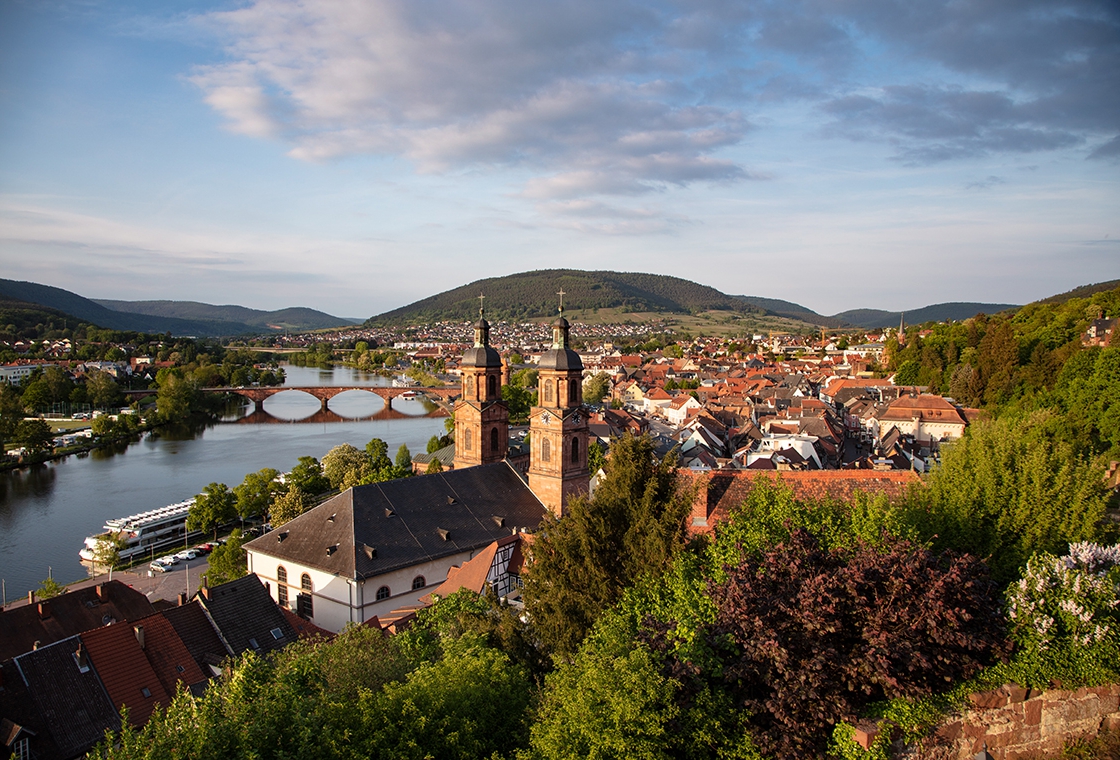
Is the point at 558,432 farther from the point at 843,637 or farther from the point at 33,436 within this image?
the point at 33,436

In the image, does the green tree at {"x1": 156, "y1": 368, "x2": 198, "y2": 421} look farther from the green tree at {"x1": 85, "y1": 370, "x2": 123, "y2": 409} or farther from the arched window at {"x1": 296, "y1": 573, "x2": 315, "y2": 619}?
the arched window at {"x1": 296, "y1": 573, "x2": 315, "y2": 619}

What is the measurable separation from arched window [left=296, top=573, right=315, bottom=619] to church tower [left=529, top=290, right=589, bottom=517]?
7720 millimetres

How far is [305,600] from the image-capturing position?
20.2 meters

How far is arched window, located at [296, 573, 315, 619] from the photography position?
20.1 meters

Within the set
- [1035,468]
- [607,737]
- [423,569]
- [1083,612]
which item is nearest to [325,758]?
[607,737]

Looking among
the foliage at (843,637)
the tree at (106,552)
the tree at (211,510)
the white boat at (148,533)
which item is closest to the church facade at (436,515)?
the tree at (106,552)

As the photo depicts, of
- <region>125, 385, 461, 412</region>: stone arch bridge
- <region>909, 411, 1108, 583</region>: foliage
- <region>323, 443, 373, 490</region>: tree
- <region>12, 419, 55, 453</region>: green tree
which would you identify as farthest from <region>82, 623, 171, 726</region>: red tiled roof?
<region>125, 385, 461, 412</region>: stone arch bridge

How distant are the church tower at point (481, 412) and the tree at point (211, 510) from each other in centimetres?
1189

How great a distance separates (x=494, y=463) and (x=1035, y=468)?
16.6 m

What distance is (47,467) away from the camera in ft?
159

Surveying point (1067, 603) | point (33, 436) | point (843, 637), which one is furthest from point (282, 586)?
point (33, 436)

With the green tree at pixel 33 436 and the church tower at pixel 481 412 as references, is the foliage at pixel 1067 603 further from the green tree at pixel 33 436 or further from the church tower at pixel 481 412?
the green tree at pixel 33 436

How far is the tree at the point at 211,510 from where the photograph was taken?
100 feet

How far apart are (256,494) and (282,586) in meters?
12.2
